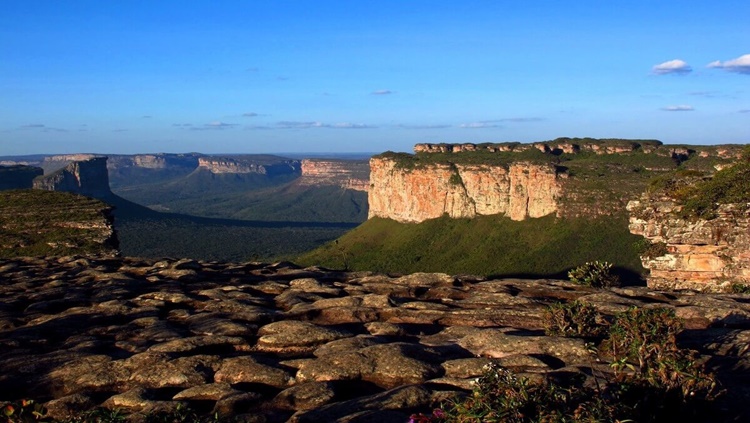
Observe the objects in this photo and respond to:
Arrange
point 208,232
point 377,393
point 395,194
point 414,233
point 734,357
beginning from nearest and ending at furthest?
point 377,393, point 734,357, point 414,233, point 395,194, point 208,232

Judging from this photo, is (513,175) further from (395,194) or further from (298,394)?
(298,394)

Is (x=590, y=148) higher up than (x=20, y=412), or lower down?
higher up

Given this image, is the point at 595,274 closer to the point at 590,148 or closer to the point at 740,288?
the point at 740,288

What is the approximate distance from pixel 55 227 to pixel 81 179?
456 ft

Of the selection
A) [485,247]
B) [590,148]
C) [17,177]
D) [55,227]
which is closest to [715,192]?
[55,227]

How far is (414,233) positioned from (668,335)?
104 meters

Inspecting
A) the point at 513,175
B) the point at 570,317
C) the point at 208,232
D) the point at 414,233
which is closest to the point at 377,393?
the point at 570,317

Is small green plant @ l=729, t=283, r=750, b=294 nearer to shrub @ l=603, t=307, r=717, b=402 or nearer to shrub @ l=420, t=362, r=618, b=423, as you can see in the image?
shrub @ l=603, t=307, r=717, b=402

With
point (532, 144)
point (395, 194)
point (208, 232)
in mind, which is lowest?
point (208, 232)

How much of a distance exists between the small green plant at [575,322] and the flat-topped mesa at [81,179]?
16227cm

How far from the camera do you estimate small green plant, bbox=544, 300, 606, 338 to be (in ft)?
57.0

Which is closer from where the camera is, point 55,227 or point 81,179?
point 55,227

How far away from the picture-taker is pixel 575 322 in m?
17.5

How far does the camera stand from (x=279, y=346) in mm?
18281
